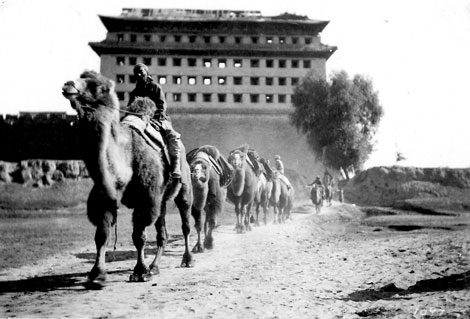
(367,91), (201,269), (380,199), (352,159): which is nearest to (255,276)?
(201,269)

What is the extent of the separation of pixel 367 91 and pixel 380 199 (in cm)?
1055

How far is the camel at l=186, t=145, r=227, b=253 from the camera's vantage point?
7.28m

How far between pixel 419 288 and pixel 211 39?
46767 millimetres

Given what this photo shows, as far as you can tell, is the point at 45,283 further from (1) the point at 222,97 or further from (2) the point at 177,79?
(2) the point at 177,79

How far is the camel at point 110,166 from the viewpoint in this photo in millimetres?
4254

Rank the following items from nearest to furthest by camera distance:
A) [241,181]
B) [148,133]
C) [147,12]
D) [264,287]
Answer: [264,287] < [148,133] < [241,181] < [147,12]

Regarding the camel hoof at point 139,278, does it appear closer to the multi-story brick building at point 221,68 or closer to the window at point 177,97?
the multi-story brick building at point 221,68

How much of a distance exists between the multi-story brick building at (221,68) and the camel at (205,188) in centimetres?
3833

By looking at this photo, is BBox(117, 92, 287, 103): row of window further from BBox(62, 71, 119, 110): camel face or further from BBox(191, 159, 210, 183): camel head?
BBox(62, 71, 119, 110): camel face

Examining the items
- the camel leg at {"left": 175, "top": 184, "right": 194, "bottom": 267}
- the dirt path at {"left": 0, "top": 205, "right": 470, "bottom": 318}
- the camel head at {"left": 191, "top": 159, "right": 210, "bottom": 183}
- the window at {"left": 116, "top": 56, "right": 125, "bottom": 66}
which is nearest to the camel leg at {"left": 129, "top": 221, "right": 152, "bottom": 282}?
the dirt path at {"left": 0, "top": 205, "right": 470, "bottom": 318}

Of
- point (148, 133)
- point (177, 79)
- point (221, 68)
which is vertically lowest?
point (148, 133)

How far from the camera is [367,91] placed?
125 feet

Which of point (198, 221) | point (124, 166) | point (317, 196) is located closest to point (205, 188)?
point (198, 221)

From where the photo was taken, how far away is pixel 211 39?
159 ft
